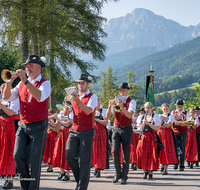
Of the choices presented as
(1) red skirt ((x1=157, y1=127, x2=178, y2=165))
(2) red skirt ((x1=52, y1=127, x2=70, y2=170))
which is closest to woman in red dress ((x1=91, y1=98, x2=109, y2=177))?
(2) red skirt ((x1=52, y1=127, x2=70, y2=170))

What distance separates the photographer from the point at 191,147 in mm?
10516

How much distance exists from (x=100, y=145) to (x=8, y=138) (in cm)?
298

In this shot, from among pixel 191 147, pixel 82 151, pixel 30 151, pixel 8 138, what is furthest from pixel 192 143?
pixel 30 151

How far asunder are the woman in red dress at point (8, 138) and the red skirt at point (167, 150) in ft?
15.2

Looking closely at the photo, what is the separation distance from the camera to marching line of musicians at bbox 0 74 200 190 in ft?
16.9

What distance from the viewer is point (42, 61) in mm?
4504

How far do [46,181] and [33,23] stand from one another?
7717 mm

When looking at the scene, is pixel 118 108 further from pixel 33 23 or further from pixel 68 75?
pixel 68 75

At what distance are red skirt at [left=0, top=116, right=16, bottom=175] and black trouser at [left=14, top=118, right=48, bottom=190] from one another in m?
1.81

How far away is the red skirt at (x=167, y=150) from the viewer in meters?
8.47

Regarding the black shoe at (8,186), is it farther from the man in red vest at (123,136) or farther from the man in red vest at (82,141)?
the man in red vest at (123,136)

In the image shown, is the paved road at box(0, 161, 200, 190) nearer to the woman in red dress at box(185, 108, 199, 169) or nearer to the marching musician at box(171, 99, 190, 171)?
the marching musician at box(171, 99, 190, 171)

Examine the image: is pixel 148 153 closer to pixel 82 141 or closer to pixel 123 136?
pixel 123 136

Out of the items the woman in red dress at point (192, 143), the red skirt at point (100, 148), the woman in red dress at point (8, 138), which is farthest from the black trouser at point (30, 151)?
the woman in red dress at point (192, 143)
